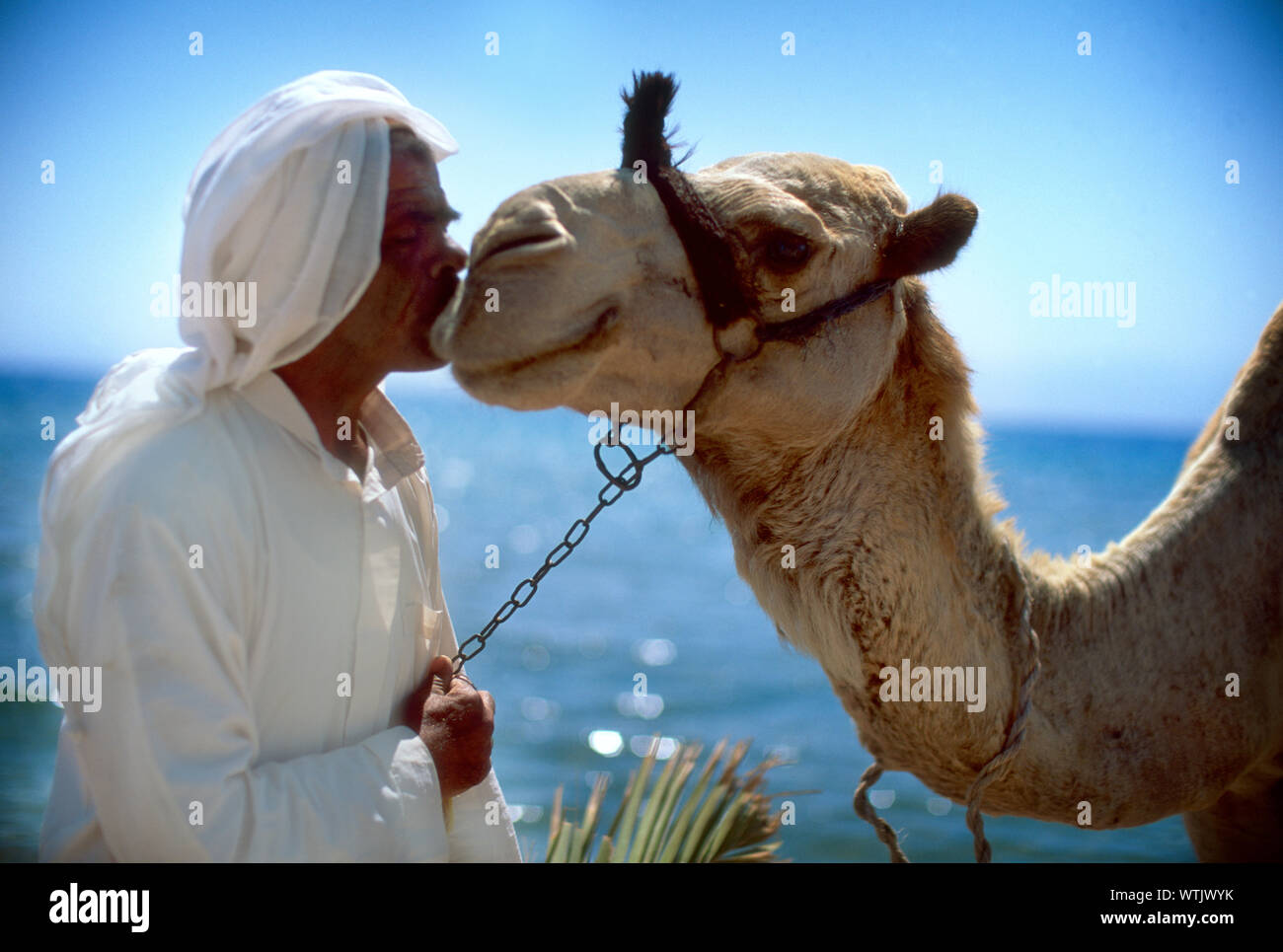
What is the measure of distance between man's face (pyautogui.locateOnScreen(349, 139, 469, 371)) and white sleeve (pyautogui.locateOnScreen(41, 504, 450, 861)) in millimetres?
514

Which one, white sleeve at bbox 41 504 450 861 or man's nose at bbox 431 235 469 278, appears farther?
man's nose at bbox 431 235 469 278

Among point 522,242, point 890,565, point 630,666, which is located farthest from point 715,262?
point 630,666

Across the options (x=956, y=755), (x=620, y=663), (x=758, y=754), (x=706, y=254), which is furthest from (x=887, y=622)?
(x=620, y=663)

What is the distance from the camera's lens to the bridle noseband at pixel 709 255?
2.08m

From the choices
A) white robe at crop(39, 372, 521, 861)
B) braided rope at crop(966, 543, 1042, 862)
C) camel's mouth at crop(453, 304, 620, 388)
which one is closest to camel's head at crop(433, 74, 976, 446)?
camel's mouth at crop(453, 304, 620, 388)

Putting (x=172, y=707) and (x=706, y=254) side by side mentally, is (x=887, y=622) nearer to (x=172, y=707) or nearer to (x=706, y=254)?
(x=706, y=254)

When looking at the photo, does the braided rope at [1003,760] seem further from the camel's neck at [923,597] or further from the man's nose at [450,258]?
the man's nose at [450,258]

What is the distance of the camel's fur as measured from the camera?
2070mm

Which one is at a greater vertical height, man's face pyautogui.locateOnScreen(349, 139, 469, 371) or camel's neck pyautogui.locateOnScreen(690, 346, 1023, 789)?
man's face pyautogui.locateOnScreen(349, 139, 469, 371)

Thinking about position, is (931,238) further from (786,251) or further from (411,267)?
(411,267)

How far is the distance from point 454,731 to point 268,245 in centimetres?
95

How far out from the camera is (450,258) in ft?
6.48

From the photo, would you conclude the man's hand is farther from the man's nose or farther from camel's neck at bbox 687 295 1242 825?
the man's nose
